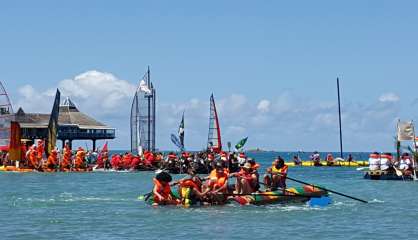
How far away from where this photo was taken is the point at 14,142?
175 ft

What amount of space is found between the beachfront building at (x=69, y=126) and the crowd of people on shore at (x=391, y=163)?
147 ft

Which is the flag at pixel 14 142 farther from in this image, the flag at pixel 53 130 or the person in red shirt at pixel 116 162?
the person in red shirt at pixel 116 162

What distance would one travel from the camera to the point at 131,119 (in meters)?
64.6

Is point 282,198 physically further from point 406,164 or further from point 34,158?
point 34,158

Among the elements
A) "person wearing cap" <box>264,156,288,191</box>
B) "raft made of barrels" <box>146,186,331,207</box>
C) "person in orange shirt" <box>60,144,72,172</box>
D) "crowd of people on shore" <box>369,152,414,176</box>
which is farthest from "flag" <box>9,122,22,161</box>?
"person wearing cap" <box>264,156,288,191</box>

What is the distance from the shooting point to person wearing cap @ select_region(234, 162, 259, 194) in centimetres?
2677

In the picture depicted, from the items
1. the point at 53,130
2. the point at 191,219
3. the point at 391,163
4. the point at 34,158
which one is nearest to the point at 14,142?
the point at 34,158

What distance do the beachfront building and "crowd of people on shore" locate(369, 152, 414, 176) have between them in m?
44.8

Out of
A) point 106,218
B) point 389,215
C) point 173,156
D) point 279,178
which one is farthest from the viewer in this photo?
point 173,156

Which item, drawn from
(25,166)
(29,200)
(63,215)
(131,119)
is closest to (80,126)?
(131,119)

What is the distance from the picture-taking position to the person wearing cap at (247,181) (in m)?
26.8

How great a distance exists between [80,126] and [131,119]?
1014 inches

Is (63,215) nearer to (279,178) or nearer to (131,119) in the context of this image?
(279,178)

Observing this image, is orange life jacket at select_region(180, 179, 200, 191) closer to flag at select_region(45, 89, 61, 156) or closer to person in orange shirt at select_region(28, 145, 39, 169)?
person in orange shirt at select_region(28, 145, 39, 169)
